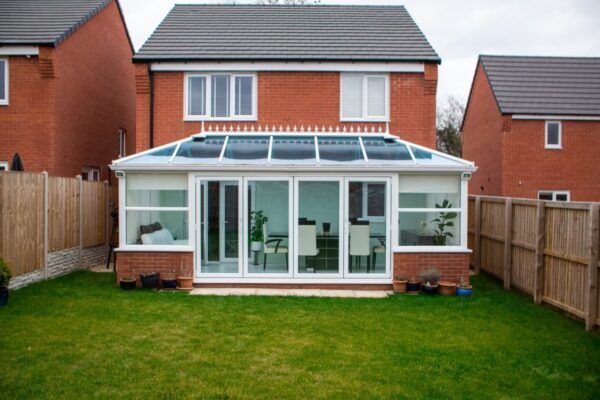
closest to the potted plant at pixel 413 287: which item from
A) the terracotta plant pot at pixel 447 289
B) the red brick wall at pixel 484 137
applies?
the terracotta plant pot at pixel 447 289

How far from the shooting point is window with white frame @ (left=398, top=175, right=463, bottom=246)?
36.5ft

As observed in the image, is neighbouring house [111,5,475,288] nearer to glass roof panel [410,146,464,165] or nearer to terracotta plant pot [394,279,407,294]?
glass roof panel [410,146,464,165]

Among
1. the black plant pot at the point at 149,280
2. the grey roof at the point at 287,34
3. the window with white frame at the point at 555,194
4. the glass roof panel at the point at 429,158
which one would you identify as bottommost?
the black plant pot at the point at 149,280

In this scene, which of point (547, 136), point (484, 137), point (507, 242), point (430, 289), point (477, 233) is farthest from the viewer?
point (484, 137)

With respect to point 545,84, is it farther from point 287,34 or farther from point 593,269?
point 593,269

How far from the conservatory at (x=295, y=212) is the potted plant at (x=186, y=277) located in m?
0.05

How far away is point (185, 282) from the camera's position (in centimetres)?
1089

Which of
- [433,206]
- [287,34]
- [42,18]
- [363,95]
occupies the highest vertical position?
[42,18]

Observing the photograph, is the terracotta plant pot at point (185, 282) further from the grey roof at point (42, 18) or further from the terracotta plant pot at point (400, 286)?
the grey roof at point (42, 18)

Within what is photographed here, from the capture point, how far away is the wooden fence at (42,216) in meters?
10.2

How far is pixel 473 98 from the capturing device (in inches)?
1008

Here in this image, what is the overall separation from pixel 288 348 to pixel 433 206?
5298 millimetres

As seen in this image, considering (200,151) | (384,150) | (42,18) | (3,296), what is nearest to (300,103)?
(384,150)

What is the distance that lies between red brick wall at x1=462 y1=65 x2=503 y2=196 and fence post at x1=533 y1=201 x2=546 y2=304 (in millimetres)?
12262
